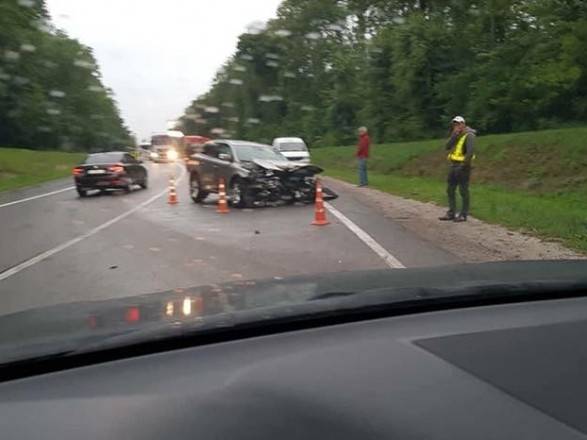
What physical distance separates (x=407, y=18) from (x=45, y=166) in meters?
23.6

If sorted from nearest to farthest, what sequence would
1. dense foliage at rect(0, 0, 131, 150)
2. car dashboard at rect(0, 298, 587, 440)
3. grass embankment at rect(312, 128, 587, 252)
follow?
1. car dashboard at rect(0, 298, 587, 440)
2. grass embankment at rect(312, 128, 587, 252)
3. dense foliage at rect(0, 0, 131, 150)

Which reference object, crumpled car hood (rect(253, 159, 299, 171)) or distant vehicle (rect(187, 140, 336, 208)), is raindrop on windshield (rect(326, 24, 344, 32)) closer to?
distant vehicle (rect(187, 140, 336, 208))

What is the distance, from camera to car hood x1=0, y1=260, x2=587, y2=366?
7.29 feet

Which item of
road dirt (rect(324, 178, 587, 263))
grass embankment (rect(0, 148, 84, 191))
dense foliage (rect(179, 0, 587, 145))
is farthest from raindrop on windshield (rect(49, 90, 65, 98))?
road dirt (rect(324, 178, 587, 263))

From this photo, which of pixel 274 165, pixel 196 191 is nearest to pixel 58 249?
pixel 274 165

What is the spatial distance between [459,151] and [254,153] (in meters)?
6.85

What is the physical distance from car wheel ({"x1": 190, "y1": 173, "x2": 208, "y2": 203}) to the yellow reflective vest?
859 cm

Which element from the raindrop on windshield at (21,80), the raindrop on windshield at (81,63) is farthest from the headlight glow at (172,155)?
the raindrop on windshield at (21,80)

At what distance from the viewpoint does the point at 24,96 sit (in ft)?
166

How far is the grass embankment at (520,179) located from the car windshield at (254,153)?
168 inches

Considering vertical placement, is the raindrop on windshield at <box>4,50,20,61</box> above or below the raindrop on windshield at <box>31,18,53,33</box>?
below

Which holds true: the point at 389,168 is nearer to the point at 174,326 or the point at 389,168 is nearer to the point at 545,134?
the point at 545,134

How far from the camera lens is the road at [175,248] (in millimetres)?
8969

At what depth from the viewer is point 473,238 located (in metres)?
12.5
